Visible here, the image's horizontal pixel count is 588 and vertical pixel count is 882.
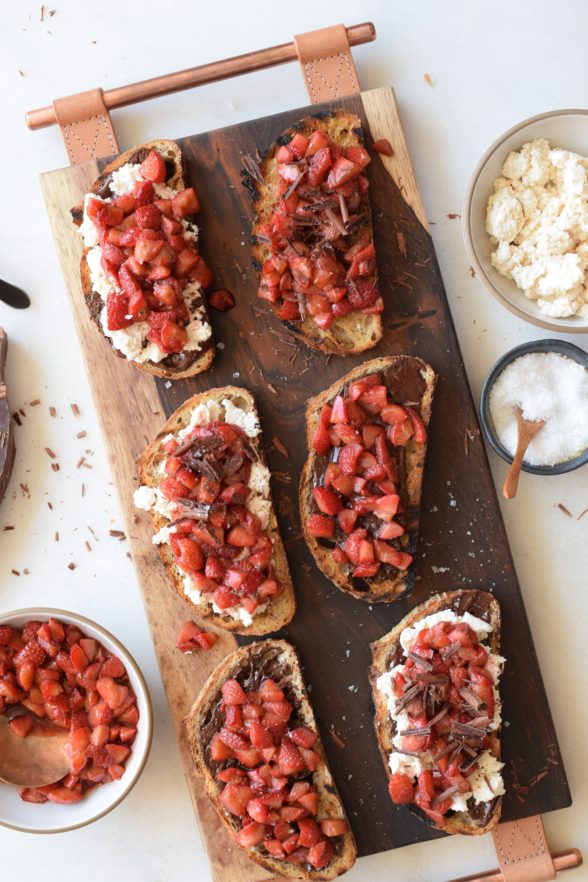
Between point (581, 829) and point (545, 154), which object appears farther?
point (581, 829)

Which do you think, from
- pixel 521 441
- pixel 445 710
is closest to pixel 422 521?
pixel 521 441

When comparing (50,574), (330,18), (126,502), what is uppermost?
(330,18)

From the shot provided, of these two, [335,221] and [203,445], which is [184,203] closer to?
[335,221]

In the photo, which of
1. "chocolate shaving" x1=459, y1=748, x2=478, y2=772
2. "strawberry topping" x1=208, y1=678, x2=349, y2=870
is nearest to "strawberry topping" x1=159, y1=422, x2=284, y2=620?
"strawberry topping" x1=208, y1=678, x2=349, y2=870

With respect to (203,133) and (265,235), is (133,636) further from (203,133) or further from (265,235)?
(203,133)

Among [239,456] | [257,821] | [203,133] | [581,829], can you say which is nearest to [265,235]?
[203,133]
